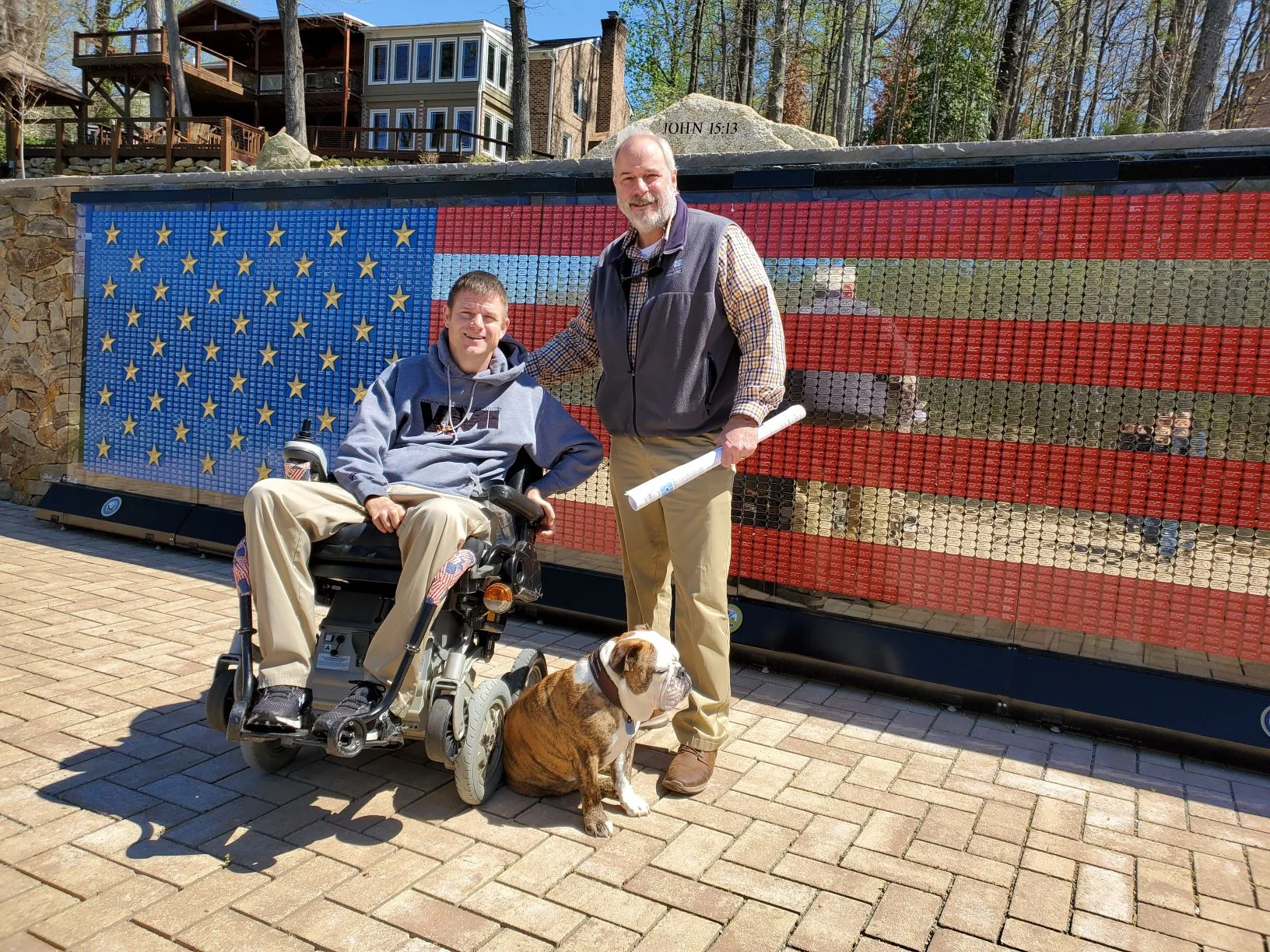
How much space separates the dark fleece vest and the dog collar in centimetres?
88

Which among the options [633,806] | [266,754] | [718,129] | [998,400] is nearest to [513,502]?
[633,806]

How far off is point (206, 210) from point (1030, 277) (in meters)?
4.86

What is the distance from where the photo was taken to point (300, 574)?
9.16 feet

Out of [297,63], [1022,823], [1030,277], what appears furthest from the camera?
[297,63]

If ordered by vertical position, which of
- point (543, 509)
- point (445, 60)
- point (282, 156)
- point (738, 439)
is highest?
point (445, 60)

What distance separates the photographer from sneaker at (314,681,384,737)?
253 centimetres

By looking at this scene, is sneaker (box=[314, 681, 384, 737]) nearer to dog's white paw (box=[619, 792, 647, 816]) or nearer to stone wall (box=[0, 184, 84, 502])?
dog's white paw (box=[619, 792, 647, 816])

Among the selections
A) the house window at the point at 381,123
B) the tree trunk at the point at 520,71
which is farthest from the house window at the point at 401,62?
the tree trunk at the point at 520,71

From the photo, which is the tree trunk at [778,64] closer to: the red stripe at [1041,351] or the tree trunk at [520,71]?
the tree trunk at [520,71]

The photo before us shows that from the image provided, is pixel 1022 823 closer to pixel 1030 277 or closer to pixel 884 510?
pixel 884 510

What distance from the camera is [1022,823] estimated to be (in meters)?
3.01

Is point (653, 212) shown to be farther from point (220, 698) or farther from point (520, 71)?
point (520, 71)

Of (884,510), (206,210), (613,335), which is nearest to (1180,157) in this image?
(884,510)

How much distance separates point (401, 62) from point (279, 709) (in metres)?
30.8
